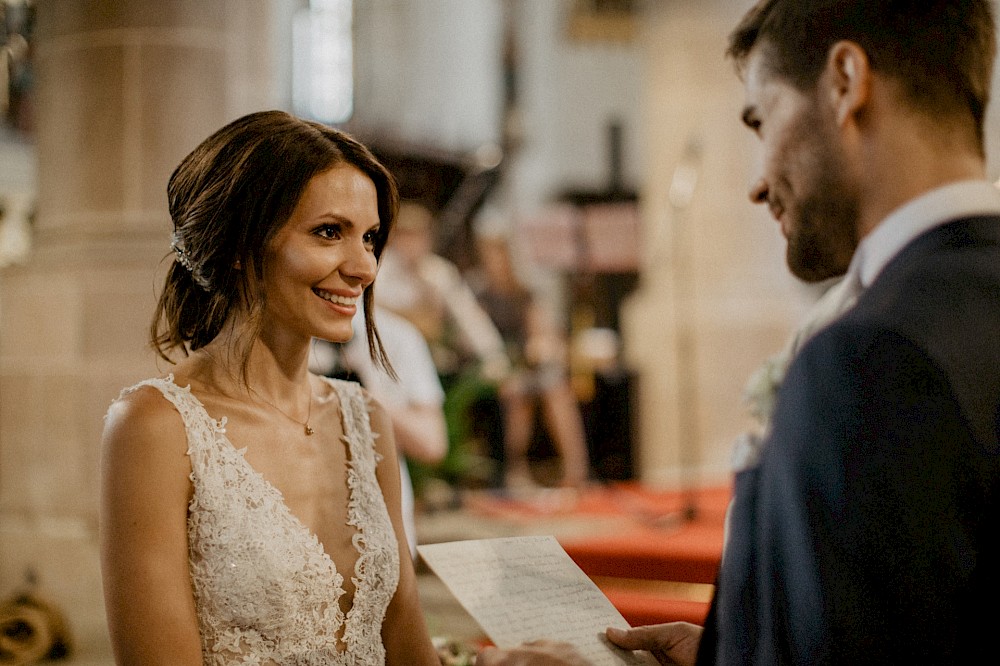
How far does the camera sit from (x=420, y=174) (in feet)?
46.5

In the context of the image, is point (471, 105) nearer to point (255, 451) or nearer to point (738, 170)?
point (738, 170)

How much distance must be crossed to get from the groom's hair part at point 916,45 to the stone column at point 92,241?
2.99m

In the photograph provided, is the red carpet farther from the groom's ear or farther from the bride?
the groom's ear

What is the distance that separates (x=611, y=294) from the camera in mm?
14461

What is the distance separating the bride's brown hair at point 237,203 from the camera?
180 centimetres

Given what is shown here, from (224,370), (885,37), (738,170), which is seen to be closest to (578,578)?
(224,370)

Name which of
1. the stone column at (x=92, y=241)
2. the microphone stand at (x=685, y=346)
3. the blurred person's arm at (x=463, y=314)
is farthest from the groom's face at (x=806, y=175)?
the blurred person's arm at (x=463, y=314)

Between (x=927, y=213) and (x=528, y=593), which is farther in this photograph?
Answer: (x=528, y=593)

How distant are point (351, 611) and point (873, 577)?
1.17 meters

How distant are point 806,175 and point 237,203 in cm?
111

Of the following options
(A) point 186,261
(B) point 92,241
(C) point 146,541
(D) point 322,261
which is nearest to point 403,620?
(C) point 146,541

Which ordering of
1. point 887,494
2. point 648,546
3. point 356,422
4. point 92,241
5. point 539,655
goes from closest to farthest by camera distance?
point 887,494 < point 539,655 < point 356,422 < point 92,241 < point 648,546

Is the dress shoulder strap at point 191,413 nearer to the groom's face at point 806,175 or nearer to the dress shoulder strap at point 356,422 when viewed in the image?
the dress shoulder strap at point 356,422

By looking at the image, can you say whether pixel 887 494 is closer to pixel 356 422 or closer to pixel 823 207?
pixel 823 207
